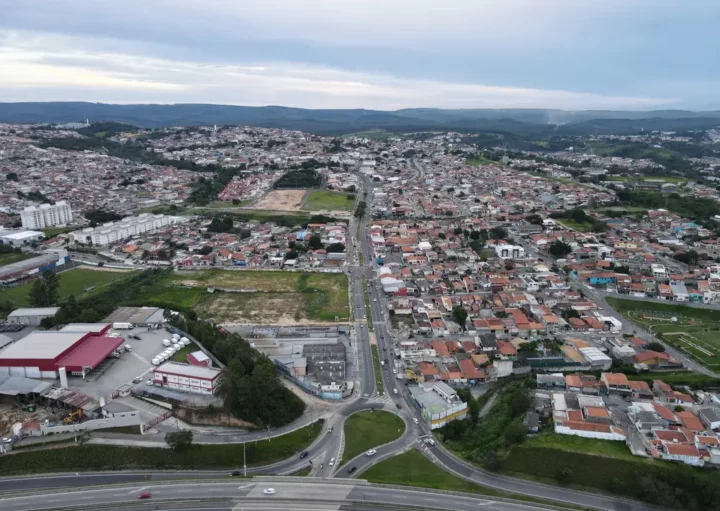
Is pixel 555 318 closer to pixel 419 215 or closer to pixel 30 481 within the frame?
pixel 30 481

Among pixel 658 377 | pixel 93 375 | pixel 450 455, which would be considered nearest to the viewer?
pixel 450 455

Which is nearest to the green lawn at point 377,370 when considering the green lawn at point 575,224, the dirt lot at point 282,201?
the green lawn at point 575,224

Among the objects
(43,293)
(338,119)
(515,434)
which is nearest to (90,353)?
(43,293)

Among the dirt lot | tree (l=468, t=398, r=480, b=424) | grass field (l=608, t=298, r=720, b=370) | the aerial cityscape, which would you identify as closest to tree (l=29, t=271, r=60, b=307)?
the aerial cityscape

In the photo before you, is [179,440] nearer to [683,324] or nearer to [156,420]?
[156,420]

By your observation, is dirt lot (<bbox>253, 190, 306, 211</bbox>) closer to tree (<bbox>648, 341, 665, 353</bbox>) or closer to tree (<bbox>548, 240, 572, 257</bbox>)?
tree (<bbox>548, 240, 572, 257</bbox>)

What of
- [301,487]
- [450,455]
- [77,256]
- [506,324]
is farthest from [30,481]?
[77,256]

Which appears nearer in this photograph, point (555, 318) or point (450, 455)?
point (450, 455)

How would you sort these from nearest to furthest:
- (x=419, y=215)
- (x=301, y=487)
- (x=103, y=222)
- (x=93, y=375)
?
(x=301, y=487), (x=93, y=375), (x=103, y=222), (x=419, y=215)
